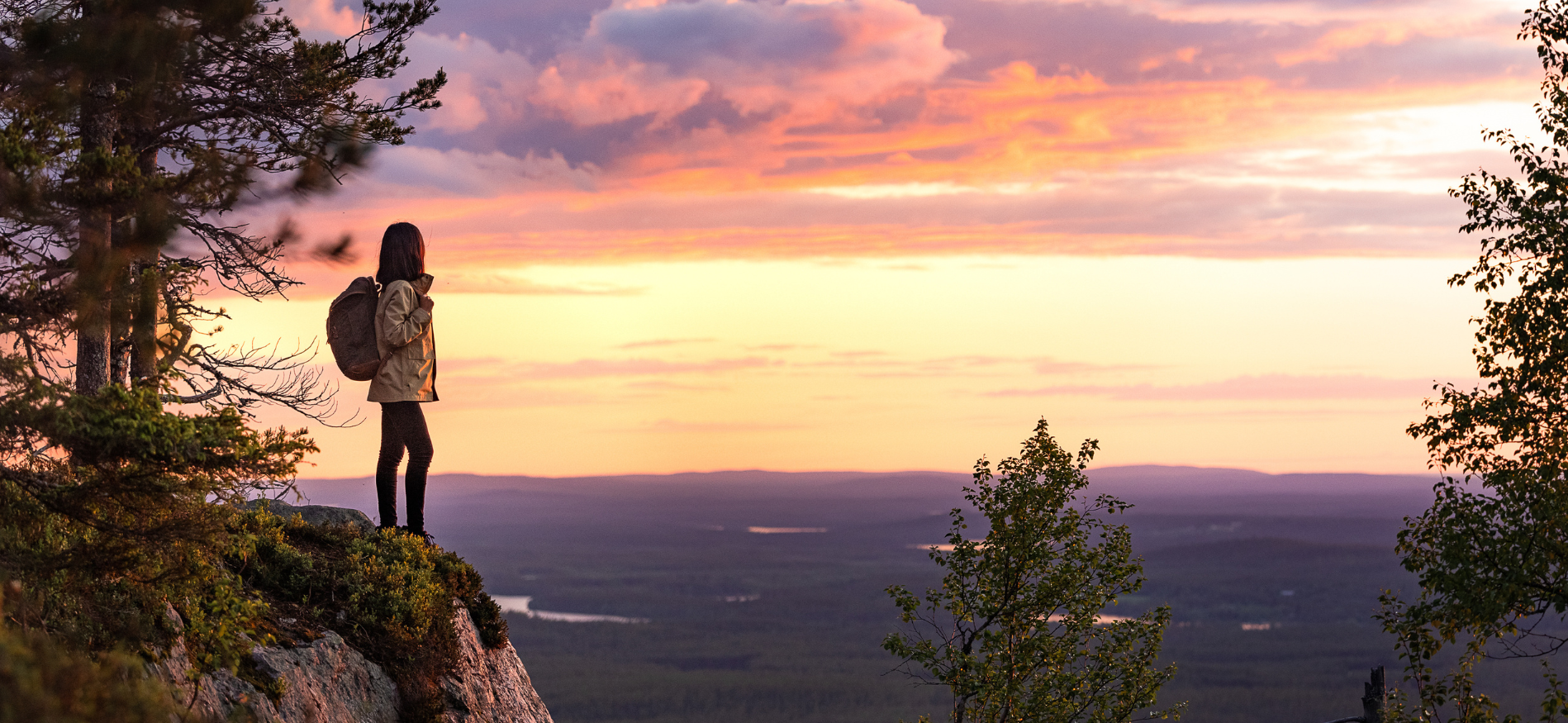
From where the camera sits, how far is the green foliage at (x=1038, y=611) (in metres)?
17.3

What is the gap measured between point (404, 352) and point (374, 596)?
107 inches

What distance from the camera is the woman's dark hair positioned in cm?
1347

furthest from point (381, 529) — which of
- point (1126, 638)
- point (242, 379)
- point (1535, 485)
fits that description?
point (1535, 485)

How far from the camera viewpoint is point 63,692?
539 centimetres

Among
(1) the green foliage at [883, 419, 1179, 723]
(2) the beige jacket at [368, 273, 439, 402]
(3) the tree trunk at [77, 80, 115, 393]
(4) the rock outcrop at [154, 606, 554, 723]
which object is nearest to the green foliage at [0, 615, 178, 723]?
(4) the rock outcrop at [154, 606, 554, 723]

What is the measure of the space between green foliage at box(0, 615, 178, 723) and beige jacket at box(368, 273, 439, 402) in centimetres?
715

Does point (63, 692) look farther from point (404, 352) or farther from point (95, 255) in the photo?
point (404, 352)

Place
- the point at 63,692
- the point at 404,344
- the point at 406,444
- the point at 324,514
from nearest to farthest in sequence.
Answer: the point at 63,692
the point at 404,344
the point at 406,444
the point at 324,514

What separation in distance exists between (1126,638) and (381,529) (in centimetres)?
1095

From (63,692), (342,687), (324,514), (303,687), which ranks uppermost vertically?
(324,514)

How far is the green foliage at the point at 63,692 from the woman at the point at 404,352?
23.6 ft

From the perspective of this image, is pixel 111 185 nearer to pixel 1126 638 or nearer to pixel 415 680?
pixel 415 680

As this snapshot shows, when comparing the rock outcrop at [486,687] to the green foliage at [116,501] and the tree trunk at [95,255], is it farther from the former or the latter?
the tree trunk at [95,255]

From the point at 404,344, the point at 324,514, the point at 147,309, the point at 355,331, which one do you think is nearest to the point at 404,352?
the point at 404,344
